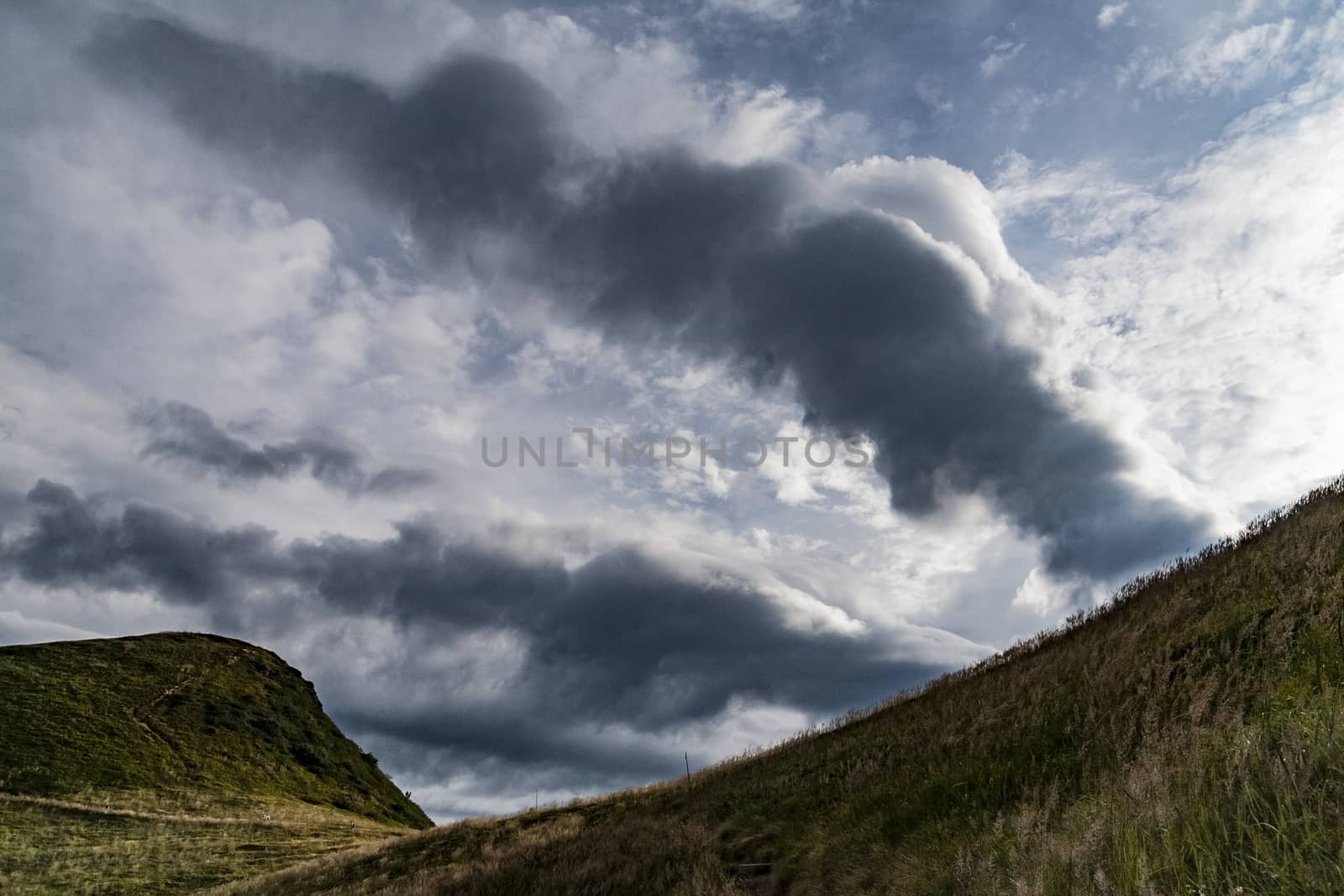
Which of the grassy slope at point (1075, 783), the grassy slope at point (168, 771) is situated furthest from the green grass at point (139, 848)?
the grassy slope at point (1075, 783)

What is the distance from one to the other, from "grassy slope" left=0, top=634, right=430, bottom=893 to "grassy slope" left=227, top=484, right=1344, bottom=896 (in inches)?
1086

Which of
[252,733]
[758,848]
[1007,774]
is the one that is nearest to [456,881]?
[758,848]

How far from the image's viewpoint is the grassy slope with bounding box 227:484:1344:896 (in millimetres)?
4621

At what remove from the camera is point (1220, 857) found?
4.37 metres

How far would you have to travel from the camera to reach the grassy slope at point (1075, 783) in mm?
4621

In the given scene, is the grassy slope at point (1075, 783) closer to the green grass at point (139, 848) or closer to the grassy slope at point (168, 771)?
the green grass at point (139, 848)

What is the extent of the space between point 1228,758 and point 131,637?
14278 cm

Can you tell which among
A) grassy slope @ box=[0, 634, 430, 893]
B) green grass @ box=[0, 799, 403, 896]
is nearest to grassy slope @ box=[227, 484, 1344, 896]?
green grass @ box=[0, 799, 403, 896]

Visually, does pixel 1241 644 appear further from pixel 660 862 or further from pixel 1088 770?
pixel 660 862

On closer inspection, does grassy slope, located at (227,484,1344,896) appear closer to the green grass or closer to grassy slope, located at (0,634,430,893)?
the green grass

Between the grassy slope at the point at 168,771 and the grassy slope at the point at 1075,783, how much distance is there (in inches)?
1086

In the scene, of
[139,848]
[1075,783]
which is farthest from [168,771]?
[1075,783]

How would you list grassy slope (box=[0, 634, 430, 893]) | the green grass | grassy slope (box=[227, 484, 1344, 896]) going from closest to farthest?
grassy slope (box=[227, 484, 1344, 896]) < the green grass < grassy slope (box=[0, 634, 430, 893])

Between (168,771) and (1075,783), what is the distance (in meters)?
94.3
